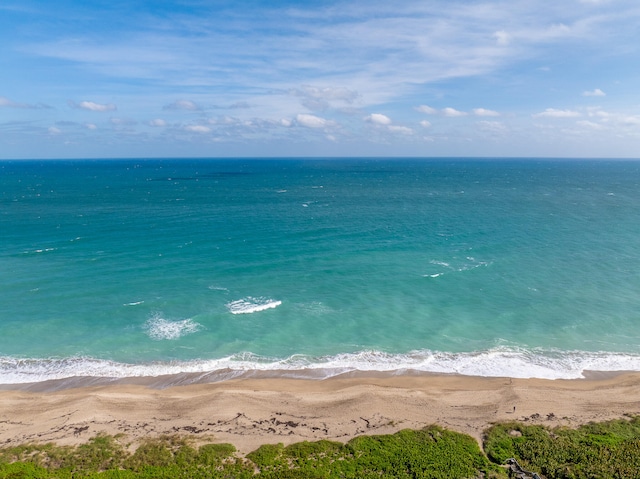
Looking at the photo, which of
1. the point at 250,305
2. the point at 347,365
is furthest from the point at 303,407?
the point at 250,305

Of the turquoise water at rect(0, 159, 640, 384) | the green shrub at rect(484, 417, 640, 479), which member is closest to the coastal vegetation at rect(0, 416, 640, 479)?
the green shrub at rect(484, 417, 640, 479)

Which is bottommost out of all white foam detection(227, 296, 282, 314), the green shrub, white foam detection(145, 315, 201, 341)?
the green shrub

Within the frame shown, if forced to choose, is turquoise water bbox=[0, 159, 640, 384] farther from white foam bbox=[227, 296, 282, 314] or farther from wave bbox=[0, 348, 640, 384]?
white foam bbox=[227, 296, 282, 314]

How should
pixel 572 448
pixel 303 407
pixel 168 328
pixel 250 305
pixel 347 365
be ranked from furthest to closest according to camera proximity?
pixel 250 305
pixel 168 328
pixel 347 365
pixel 303 407
pixel 572 448

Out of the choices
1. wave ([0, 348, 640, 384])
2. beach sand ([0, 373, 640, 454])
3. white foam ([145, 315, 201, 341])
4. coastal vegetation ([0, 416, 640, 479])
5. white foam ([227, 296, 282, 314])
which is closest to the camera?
coastal vegetation ([0, 416, 640, 479])

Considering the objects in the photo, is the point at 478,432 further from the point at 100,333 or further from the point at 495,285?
the point at 100,333

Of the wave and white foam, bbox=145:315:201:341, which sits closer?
the wave

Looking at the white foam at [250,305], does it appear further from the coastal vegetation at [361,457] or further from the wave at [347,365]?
the coastal vegetation at [361,457]

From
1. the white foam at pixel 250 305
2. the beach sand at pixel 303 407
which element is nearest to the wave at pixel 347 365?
the beach sand at pixel 303 407

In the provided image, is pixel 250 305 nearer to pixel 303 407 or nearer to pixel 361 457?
pixel 303 407
